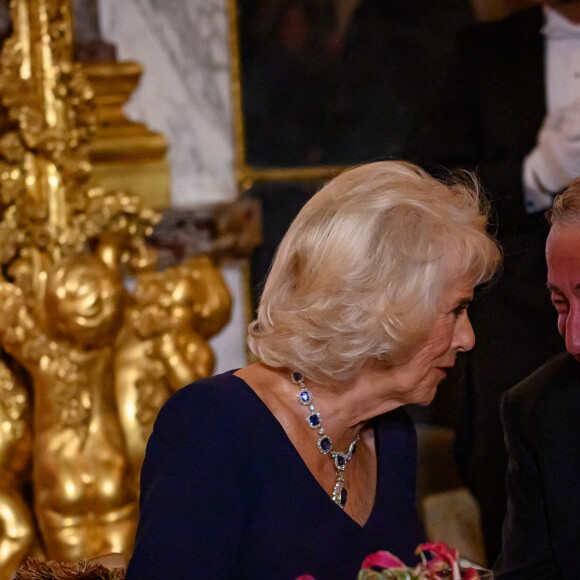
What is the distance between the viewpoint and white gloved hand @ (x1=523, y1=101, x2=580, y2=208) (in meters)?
2.65

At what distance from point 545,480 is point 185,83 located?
5.84 feet

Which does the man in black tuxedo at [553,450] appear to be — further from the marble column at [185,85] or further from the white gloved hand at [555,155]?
the marble column at [185,85]

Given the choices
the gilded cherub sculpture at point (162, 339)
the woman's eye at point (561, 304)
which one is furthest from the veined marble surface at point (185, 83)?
the woman's eye at point (561, 304)

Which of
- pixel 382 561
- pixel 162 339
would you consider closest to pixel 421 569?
pixel 382 561

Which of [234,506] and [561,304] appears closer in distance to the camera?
[234,506]

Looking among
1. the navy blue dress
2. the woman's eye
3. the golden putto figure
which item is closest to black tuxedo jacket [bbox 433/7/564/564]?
the woman's eye

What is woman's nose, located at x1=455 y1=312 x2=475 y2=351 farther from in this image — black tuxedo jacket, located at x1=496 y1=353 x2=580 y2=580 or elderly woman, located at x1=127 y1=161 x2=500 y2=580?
black tuxedo jacket, located at x1=496 y1=353 x2=580 y2=580

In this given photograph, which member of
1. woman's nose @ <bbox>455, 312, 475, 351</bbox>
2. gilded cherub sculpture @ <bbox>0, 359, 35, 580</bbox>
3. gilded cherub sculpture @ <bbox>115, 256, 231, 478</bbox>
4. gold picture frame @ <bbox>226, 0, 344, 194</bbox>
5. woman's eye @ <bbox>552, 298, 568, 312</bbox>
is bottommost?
gilded cherub sculpture @ <bbox>0, 359, 35, 580</bbox>

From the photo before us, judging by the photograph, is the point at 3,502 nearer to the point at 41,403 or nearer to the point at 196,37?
the point at 41,403

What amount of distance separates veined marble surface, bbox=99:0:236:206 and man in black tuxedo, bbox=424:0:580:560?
743 mm

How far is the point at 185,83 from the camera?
3.16 m

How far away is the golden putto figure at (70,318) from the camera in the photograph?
275cm

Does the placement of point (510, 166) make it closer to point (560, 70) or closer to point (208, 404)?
point (560, 70)

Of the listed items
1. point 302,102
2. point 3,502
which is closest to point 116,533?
point 3,502
